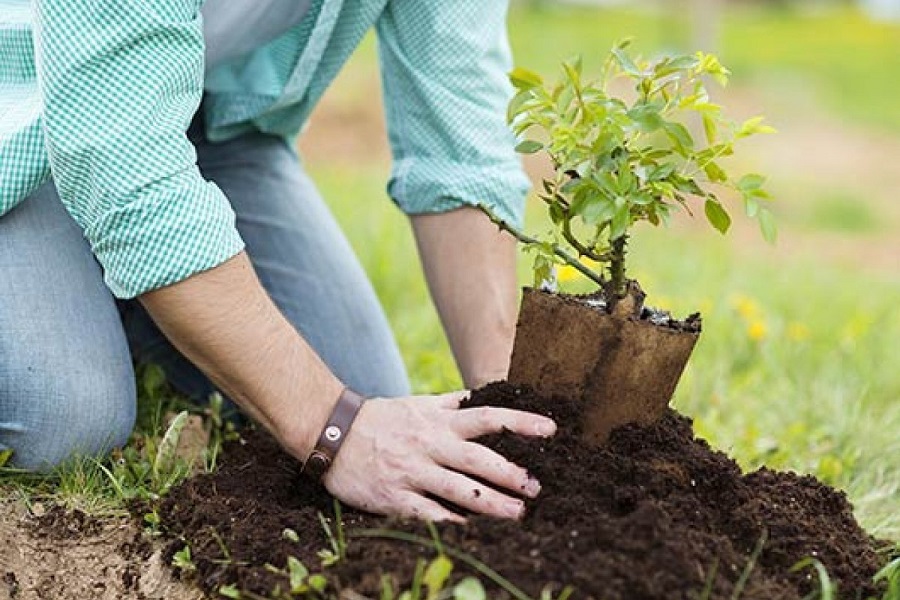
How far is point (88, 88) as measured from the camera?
2.05 m

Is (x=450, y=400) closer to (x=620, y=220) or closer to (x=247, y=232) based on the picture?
(x=620, y=220)

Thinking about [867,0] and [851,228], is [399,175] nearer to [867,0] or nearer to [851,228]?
[851,228]

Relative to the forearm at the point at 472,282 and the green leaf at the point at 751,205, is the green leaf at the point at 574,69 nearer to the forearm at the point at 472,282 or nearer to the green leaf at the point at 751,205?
the green leaf at the point at 751,205

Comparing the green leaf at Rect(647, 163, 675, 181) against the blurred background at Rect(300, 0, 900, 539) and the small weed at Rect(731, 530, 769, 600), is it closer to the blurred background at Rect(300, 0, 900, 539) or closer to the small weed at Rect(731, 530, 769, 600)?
the blurred background at Rect(300, 0, 900, 539)

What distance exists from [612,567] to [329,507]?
56cm

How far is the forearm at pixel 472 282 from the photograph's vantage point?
274 cm

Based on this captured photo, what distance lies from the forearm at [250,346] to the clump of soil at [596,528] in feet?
0.50

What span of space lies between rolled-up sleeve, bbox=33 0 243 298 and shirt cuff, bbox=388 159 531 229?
767 millimetres

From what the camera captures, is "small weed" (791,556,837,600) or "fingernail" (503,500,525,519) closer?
→ "small weed" (791,556,837,600)

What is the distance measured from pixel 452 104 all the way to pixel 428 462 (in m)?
1.00

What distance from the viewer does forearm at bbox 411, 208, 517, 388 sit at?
2744mm

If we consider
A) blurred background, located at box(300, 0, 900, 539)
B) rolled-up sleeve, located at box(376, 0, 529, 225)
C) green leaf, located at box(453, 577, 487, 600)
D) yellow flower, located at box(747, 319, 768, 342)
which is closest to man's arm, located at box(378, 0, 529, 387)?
rolled-up sleeve, located at box(376, 0, 529, 225)

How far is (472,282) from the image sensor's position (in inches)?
110

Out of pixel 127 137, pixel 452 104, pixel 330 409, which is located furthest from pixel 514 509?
pixel 452 104
